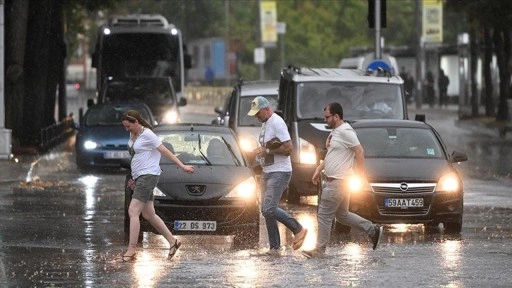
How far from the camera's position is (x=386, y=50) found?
2950 inches

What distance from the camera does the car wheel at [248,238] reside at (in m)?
17.6

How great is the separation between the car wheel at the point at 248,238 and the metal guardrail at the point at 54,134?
59.9 feet

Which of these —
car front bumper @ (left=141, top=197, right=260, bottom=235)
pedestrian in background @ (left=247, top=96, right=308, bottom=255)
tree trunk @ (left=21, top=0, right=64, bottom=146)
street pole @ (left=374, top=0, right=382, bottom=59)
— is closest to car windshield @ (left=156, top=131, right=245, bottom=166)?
car front bumper @ (left=141, top=197, right=260, bottom=235)

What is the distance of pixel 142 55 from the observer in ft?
147

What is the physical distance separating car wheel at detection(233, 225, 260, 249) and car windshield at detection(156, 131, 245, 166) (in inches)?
44.0

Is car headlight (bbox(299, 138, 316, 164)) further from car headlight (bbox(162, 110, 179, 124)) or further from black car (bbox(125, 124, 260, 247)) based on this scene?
car headlight (bbox(162, 110, 179, 124))

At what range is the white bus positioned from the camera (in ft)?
145

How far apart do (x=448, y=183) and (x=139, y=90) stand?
1928cm

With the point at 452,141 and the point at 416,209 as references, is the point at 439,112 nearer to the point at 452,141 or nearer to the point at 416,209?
the point at 452,141

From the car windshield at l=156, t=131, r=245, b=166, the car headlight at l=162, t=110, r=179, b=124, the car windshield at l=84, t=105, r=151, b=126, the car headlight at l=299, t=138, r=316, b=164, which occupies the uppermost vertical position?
the car windshield at l=156, t=131, r=245, b=166

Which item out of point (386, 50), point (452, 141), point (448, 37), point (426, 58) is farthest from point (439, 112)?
point (448, 37)

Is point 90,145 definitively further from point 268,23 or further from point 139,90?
point 268,23

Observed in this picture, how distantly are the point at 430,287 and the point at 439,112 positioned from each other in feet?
174

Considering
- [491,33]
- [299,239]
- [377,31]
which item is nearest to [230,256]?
[299,239]
